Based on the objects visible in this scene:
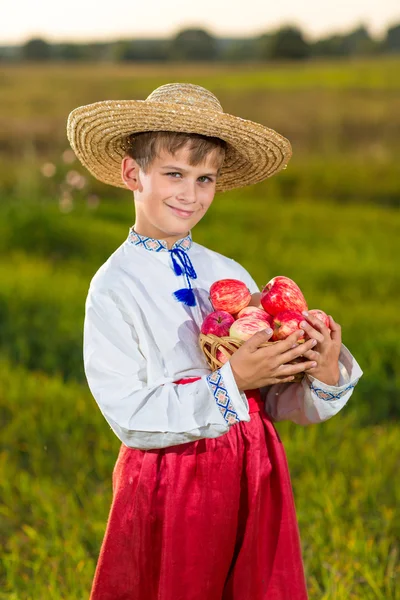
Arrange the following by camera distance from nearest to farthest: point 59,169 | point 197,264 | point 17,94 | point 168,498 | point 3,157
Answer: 1. point 168,498
2. point 197,264
3. point 59,169
4. point 3,157
5. point 17,94

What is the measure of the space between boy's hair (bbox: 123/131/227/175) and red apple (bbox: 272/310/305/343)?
0.44 metres

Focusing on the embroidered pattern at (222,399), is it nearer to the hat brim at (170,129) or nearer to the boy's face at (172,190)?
the boy's face at (172,190)

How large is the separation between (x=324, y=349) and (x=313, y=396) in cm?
18

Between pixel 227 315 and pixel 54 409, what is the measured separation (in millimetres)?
2785

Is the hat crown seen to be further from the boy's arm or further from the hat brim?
the boy's arm

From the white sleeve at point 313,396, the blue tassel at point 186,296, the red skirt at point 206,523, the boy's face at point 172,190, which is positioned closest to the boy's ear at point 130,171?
the boy's face at point 172,190

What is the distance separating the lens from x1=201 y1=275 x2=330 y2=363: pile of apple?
6.22 feet

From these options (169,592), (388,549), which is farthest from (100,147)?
(388,549)

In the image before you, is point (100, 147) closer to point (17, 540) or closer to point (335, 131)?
point (17, 540)

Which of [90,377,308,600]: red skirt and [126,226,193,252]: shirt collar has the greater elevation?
[126,226,193,252]: shirt collar

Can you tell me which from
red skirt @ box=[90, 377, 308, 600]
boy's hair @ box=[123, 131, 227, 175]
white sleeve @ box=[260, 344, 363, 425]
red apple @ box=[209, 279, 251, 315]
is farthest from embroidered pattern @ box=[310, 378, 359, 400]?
boy's hair @ box=[123, 131, 227, 175]

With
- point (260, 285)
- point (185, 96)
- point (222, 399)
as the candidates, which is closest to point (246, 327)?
point (222, 399)

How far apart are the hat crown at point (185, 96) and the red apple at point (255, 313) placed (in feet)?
1.63

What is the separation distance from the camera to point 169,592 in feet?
6.78
